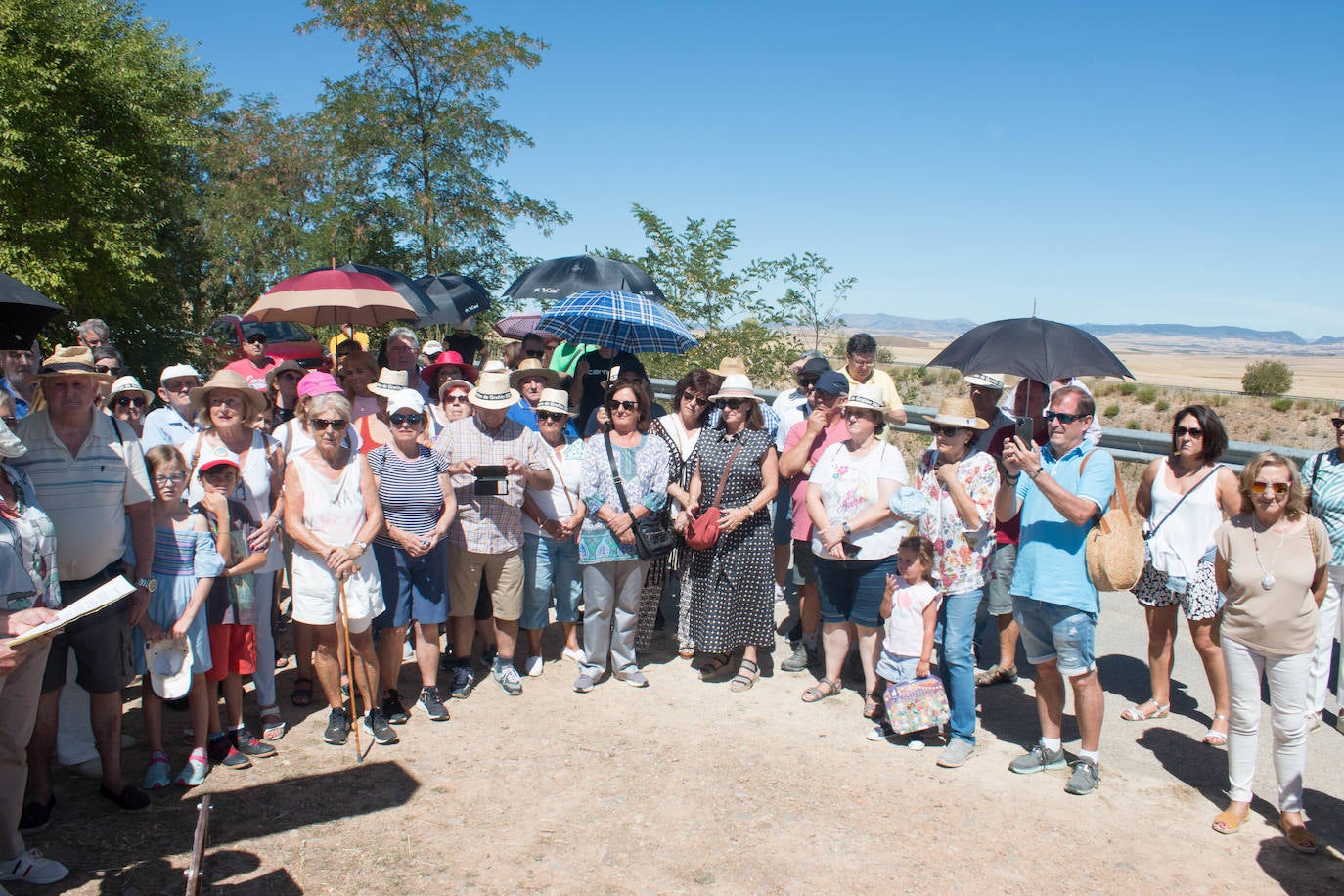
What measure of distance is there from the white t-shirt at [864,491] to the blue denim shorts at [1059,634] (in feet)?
2.78

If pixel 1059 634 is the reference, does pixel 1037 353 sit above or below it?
above

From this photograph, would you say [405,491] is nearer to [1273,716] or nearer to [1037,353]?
[1037,353]

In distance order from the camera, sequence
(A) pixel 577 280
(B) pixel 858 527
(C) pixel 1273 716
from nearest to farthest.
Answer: (C) pixel 1273 716 < (B) pixel 858 527 < (A) pixel 577 280

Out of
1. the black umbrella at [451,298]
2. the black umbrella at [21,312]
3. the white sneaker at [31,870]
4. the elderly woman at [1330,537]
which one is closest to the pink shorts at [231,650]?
the white sneaker at [31,870]

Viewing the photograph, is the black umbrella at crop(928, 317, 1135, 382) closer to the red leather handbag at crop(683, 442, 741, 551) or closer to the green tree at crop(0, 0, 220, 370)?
the red leather handbag at crop(683, 442, 741, 551)

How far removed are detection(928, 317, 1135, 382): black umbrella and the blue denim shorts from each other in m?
1.18

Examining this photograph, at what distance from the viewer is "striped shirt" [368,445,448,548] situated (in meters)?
5.02

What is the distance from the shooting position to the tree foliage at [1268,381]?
120 feet

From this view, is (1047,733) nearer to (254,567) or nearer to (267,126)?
(254,567)

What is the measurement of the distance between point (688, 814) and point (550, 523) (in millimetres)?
2164

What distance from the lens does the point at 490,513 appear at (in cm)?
542

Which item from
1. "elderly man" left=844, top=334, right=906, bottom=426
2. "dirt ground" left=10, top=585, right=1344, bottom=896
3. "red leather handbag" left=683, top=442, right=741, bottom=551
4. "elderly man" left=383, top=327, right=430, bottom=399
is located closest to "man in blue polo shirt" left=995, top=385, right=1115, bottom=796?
"dirt ground" left=10, top=585, right=1344, bottom=896

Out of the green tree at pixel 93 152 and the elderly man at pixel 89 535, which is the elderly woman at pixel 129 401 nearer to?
the elderly man at pixel 89 535

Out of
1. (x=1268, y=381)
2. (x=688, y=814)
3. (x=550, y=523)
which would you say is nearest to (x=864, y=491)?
(x=550, y=523)
